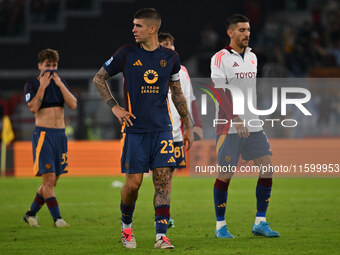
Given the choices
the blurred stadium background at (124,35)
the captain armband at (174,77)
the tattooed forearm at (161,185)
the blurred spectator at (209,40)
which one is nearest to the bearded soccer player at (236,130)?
the captain armband at (174,77)

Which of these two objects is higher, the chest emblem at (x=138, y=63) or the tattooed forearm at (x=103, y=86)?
the chest emblem at (x=138, y=63)

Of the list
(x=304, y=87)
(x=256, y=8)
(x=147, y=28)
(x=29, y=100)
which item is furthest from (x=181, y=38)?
(x=147, y=28)

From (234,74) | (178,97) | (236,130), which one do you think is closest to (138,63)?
(178,97)

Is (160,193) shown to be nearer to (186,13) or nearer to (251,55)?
(251,55)

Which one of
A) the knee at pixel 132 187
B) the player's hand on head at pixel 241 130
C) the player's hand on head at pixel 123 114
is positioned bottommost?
the knee at pixel 132 187

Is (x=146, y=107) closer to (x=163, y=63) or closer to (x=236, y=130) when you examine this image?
(x=163, y=63)

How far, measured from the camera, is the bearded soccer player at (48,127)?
9594 mm

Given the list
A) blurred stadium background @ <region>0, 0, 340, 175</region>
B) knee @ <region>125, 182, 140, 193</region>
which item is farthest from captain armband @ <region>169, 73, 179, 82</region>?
blurred stadium background @ <region>0, 0, 340, 175</region>

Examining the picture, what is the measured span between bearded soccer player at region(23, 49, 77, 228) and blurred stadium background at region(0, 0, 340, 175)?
41.4ft

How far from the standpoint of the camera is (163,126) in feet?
24.3

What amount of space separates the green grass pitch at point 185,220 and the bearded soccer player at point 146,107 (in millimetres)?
641

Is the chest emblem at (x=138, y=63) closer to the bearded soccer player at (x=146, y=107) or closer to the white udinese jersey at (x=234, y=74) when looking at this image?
the bearded soccer player at (x=146, y=107)

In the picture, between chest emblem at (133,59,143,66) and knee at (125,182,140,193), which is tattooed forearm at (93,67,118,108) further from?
knee at (125,182,140,193)

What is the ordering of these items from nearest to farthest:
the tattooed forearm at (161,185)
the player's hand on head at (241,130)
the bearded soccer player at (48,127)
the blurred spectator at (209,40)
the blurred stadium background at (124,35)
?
the tattooed forearm at (161,185) → the player's hand on head at (241,130) → the bearded soccer player at (48,127) → the blurred stadium background at (124,35) → the blurred spectator at (209,40)
